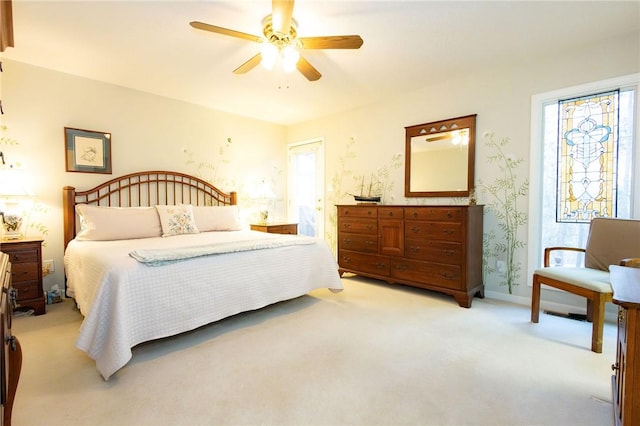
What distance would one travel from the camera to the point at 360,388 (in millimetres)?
1666

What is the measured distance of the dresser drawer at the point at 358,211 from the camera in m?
3.69

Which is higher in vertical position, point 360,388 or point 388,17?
point 388,17

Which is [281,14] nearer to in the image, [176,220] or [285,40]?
[285,40]

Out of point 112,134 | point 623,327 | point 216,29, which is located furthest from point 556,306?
point 112,134

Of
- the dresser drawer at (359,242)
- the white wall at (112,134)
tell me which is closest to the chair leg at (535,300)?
the dresser drawer at (359,242)

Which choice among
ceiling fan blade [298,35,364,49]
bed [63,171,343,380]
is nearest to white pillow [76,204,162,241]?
bed [63,171,343,380]

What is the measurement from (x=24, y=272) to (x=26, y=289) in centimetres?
16

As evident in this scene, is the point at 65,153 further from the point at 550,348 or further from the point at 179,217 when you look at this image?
the point at 550,348

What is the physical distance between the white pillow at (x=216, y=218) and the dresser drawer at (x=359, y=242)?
4.59ft

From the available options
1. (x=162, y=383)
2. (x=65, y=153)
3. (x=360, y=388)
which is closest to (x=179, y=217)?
(x=65, y=153)

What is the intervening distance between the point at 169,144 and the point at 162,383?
3.17 m

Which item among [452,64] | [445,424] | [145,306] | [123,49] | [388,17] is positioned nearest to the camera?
[445,424]

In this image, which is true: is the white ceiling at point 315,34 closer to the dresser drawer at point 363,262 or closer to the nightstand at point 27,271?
the nightstand at point 27,271

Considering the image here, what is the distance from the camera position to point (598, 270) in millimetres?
2443
